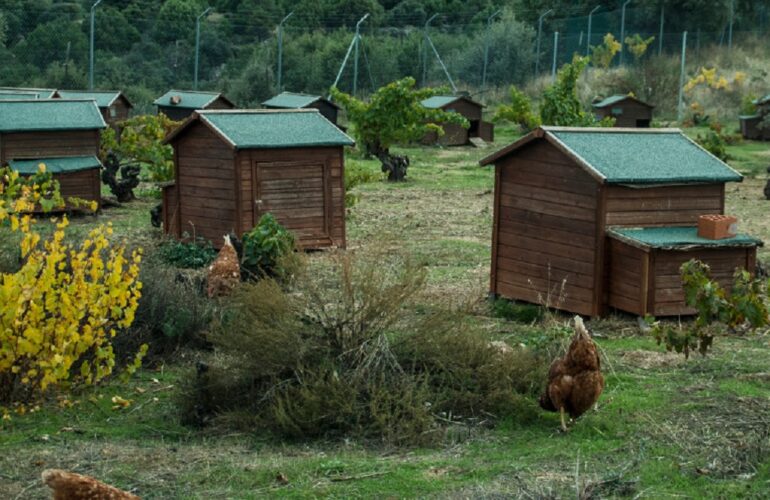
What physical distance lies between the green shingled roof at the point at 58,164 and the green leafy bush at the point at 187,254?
443cm

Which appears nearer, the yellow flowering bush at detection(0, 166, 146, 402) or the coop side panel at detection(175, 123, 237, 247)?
the yellow flowering bush at detection(0, 166, 146, 402)

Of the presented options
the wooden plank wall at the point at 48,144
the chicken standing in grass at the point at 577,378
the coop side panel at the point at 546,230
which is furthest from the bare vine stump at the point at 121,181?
the chicken standing in grass at the point at 577,378

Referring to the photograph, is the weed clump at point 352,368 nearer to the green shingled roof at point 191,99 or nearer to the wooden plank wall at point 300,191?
the wooden plank wall at point 300,191

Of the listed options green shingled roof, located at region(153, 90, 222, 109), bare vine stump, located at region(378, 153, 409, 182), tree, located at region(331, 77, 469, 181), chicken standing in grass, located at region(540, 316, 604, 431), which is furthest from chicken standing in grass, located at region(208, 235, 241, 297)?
green shingled roof, located at region(153, 90, 222, 109)

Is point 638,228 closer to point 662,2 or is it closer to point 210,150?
point 210,150

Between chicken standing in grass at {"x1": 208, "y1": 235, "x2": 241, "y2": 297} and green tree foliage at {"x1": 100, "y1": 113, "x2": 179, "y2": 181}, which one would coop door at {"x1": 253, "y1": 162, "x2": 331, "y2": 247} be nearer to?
chicken standing in grass at {"x1": 208, "y1": 235, "x2": 241, "y2": 297}

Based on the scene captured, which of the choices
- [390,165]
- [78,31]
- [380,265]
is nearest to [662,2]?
[78,31]

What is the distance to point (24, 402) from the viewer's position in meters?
10.2

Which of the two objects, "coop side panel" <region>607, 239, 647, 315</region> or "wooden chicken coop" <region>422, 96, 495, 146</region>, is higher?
"wooden chicken coop" <region>422, 96, 495, 146</region>

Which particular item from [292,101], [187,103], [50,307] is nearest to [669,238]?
[50,307]

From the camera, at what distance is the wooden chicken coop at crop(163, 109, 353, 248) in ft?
59.6

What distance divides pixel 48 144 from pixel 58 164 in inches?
25.5

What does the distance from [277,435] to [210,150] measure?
9894mm

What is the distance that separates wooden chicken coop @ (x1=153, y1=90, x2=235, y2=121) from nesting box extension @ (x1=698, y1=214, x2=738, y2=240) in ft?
91.1
